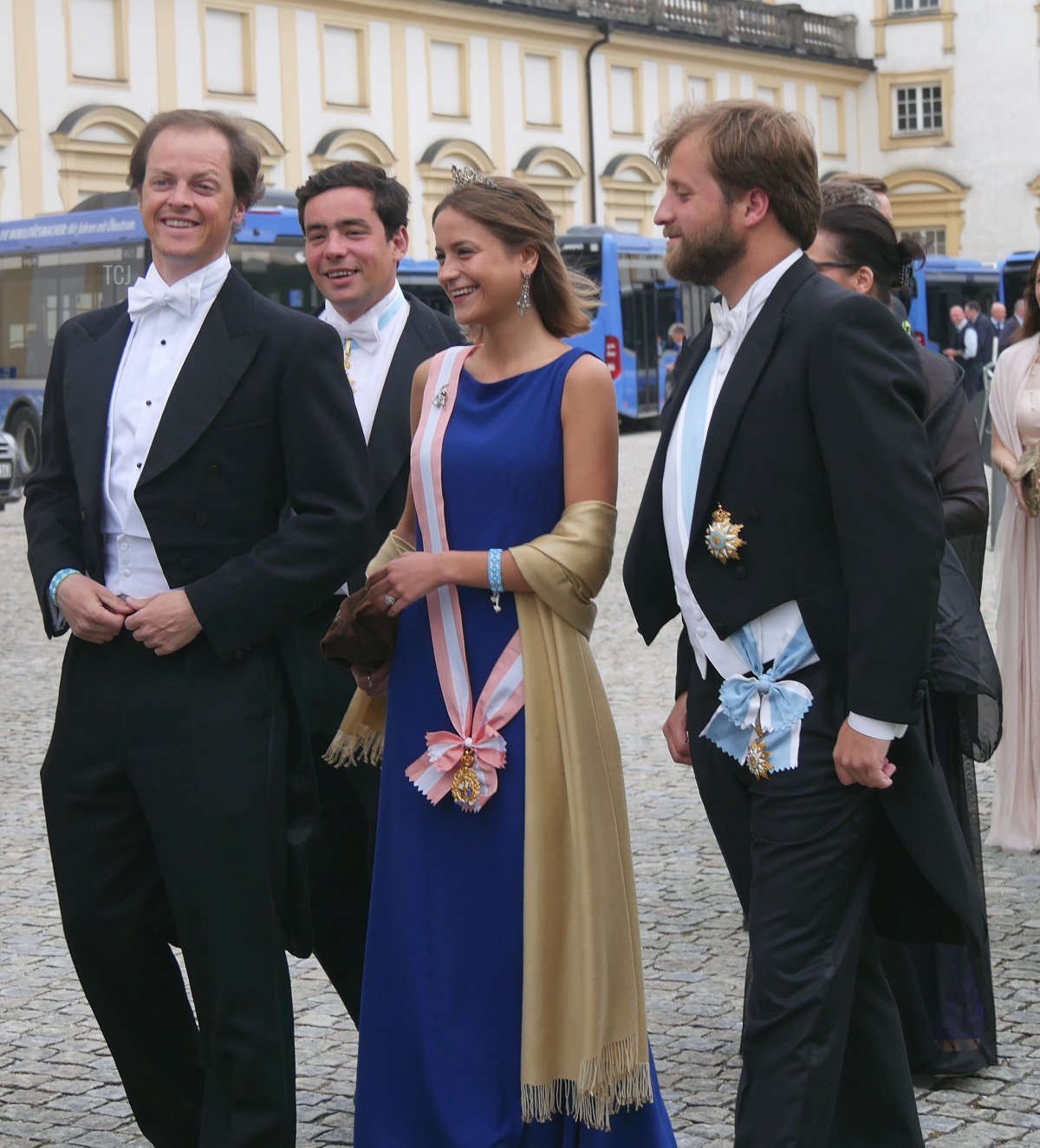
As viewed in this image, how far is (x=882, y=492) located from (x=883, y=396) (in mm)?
151

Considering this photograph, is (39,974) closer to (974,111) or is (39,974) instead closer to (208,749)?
(208,749)

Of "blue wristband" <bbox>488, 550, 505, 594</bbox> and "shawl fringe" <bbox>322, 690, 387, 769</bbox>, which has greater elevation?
"blue wristband" <bbox>488, 550, 505, 594</bbox>

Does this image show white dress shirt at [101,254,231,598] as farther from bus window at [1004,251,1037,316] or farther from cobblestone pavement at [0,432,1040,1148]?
bus window at [1004,251,1037,316]

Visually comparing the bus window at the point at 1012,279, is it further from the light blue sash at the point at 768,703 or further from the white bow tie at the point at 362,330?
the light blue sash at the point at 768,703

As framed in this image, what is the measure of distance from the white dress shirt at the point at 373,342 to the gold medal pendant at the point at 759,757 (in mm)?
1600

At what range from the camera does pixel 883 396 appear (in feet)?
10.5

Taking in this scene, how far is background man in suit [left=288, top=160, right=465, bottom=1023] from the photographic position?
4.41 metres

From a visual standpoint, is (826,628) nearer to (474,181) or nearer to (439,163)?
(474,181)

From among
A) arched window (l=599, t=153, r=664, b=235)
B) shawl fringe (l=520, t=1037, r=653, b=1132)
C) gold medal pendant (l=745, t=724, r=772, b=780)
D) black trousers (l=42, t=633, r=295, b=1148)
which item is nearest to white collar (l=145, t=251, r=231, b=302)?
black trousers (l=42, t=633, r=295, b=1148)

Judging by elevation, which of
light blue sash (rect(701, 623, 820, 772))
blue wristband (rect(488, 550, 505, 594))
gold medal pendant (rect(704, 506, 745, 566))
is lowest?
light blue sash (rect(701, 623, 820, 772))

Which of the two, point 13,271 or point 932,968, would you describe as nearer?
point 932,968

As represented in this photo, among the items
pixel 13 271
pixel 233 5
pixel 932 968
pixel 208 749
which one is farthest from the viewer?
pixel 233 5

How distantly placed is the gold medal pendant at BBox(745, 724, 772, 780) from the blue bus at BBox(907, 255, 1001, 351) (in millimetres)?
38348

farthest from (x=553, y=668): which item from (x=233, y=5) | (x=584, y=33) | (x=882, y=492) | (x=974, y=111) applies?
(x=974, y=111)
